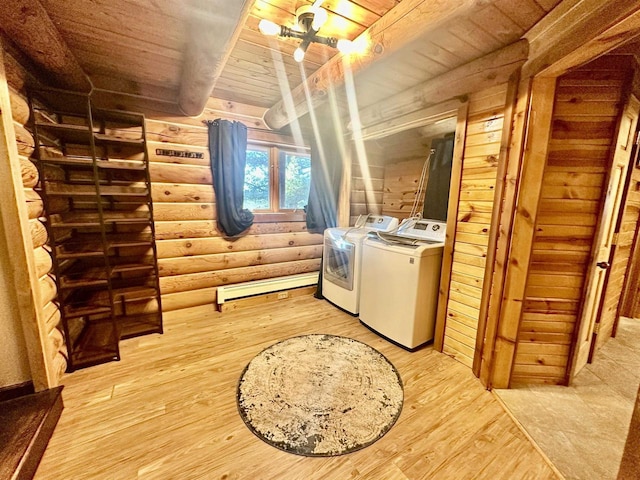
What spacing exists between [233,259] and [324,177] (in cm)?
150

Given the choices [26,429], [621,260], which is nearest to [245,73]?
[26,429]

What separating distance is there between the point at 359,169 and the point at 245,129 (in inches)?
62.6

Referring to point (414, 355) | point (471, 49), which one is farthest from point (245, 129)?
point (414, 355)

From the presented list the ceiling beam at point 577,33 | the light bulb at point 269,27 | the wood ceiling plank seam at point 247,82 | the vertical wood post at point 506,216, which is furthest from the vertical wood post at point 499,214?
the wood ceiling plank seam at point 247,82

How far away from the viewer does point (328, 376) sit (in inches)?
74.4

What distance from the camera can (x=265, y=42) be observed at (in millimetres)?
1713

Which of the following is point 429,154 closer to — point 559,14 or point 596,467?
point 559,14

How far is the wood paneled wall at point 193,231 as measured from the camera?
8.29 ft

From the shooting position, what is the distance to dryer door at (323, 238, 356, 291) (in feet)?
9.10

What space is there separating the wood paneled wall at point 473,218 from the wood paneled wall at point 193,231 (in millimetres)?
1994

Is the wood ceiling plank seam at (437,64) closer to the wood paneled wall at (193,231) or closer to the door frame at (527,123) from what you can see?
the door frame at (527,123)

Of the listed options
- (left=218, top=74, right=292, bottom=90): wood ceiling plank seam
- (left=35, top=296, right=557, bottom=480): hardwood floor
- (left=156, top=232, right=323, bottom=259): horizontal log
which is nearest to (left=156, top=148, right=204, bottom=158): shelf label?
(left=218, top=74, right=292, bottom=90): wood ceiling plank seam

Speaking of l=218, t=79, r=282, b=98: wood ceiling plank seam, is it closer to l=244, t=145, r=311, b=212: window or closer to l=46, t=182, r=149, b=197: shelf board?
l=244, t=145, r=311, b=212: window

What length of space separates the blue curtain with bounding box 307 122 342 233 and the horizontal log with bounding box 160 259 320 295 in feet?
1.83
